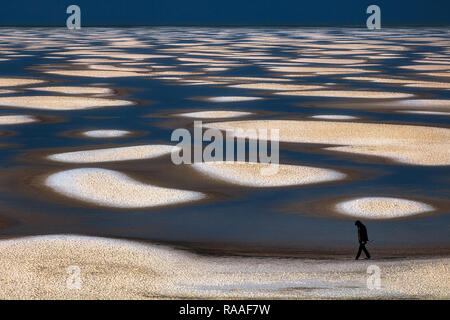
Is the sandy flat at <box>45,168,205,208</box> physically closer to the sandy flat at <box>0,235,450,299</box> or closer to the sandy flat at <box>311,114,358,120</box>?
the sandy flat at <box>0,235,450,299</box>

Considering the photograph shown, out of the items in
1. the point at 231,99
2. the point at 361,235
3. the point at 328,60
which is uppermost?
the point at 361,235

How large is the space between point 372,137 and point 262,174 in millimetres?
1898

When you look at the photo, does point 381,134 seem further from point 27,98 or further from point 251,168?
point 27,98

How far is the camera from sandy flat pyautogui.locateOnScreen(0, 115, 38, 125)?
27.5 feet

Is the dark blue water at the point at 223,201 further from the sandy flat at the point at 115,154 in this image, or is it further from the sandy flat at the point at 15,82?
the sandy flat at the point at 15,82

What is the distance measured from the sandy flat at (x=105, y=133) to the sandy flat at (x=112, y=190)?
166cm

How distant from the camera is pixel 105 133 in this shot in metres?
7.64

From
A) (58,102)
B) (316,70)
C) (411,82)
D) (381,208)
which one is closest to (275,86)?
(411,82)

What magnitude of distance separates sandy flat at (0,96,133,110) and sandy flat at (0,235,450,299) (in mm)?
5567

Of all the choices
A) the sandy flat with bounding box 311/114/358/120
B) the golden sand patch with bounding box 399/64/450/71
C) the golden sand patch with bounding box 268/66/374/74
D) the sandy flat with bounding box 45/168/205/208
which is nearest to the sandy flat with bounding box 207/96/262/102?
the sandy flat with bounding box 311/114/358/120

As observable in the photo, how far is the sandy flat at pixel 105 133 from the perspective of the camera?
751cm

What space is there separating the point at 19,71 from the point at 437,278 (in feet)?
38.1

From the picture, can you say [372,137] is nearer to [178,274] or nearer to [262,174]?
[262,174]

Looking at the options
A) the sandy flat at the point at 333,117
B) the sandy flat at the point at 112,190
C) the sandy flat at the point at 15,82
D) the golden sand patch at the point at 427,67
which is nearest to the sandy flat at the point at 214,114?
the sandy flat at the point at 333,117
